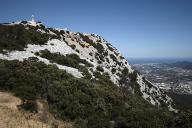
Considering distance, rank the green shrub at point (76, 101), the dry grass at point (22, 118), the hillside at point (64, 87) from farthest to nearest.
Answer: the hillside at point (64, 87) → the green shrub at point (76, 101) → the dry grass at point (22, 118)

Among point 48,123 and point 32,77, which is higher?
point 32,77

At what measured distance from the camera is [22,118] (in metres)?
16.6

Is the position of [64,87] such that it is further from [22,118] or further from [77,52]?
[77,52]

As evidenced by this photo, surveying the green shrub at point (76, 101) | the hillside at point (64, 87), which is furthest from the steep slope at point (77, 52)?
the green shrub at point (76, 101)

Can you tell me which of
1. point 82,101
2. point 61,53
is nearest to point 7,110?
point 82,101

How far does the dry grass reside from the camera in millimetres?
15703

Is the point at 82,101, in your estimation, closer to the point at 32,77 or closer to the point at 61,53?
the point at 32,77

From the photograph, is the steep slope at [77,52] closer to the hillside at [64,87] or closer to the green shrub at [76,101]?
the hillside at [64,87]

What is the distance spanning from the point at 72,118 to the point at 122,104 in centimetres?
630

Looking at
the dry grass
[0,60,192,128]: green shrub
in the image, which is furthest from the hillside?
the dry grass

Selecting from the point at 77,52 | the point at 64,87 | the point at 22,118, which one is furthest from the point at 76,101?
the point at 77,52

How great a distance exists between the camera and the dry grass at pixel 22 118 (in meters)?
15.7

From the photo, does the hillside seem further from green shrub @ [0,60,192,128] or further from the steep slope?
the steep slope

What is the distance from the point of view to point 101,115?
20203 mm
